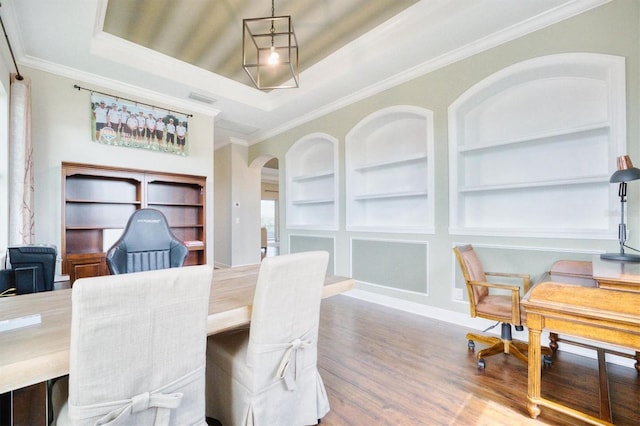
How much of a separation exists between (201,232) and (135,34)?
8.77 feet

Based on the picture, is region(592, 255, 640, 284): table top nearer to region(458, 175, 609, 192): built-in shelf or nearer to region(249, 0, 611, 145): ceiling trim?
region(458, 175, 609, 192): built-in shelf

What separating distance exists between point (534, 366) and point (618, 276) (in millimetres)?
647

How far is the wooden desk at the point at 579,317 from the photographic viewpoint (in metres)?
1.29

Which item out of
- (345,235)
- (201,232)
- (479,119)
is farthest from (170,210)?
(479,119)

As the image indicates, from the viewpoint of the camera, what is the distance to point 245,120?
4938mm

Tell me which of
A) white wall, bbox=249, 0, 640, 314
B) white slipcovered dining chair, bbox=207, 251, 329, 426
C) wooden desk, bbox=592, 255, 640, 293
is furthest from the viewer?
white wall, bbox=249, 0, 640, 314

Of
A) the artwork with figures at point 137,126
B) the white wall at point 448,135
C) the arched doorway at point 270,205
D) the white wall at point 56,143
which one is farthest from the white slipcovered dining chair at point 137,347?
the arched doorway at point 270,205

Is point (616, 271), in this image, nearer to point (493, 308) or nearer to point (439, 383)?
point (493, 308)

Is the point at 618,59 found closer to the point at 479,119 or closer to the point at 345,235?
the point at 479,119

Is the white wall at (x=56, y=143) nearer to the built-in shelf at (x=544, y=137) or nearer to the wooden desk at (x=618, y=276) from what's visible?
the built-in shelf at (x=544, y=137)

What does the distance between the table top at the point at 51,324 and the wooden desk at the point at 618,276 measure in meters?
1.36

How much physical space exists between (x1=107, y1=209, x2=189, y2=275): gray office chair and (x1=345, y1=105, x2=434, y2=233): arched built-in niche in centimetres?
242

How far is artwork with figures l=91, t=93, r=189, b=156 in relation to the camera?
350cm

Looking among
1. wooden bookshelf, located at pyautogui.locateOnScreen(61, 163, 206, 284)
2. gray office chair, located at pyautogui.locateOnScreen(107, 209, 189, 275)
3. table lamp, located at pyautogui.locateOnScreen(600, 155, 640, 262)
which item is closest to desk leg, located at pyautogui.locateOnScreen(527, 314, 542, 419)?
table lamp, located at pyautogui.locateOnScreen(600, 155, 640, 262)
